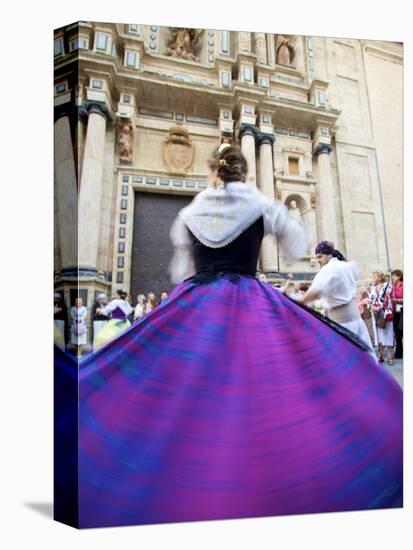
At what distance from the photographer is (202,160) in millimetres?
5336

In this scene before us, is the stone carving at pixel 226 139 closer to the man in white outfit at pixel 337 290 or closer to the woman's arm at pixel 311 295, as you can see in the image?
the man in white outfit at pixel 337 290

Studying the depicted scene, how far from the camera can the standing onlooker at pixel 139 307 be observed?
498cm

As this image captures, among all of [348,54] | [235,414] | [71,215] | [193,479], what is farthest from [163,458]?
[348,54]

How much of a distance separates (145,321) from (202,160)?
66.5 inches

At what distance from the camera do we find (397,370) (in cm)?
570

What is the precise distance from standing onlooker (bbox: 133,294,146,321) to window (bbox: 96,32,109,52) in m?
2.36

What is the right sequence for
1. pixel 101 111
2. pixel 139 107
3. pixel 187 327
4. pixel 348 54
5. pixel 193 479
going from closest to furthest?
pixel 193 479, pixel 187 327, pixel 101 111, pixel 139 107, pixel 348 54

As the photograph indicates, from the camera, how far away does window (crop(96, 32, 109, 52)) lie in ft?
16.7

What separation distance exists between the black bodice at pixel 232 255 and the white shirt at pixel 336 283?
30.9 inches

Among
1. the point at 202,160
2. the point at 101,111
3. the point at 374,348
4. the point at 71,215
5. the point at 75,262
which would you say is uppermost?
the point at 101,111

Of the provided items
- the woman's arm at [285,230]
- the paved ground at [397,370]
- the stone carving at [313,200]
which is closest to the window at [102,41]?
the woman's arm at [285,230]

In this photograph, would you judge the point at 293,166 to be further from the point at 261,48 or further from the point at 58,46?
the point at 58,46

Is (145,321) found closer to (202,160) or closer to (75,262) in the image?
(75,262)

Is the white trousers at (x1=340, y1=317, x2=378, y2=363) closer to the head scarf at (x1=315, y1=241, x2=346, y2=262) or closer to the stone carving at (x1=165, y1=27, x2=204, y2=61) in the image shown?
the head scarf at (x1=315, y1=241, x2=346, y2=262)
